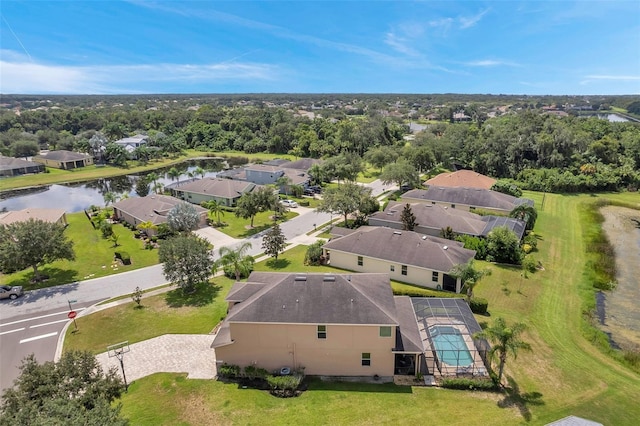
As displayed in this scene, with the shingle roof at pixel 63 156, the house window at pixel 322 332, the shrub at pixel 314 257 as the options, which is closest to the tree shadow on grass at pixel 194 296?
the shrub at pixel 314 257

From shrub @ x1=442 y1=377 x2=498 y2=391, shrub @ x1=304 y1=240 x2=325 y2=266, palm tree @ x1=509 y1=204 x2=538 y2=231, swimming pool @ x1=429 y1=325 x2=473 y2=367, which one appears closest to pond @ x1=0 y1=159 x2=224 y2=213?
shrub @ x1=304 y1=240 x2=325 y2=266

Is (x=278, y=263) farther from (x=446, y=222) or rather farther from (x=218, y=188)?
(x=218, y=188)

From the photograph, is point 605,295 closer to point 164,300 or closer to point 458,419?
point 458,419

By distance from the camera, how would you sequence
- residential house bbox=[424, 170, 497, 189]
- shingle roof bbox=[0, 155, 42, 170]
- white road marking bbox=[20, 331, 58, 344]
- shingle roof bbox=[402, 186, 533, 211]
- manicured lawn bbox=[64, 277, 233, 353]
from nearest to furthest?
white road marking bbox=[20, 331, 58, 344], manicured lawn bbox=[64, 277, 233, 353], shingle roof bbox=[402, 186, 533, 211], residential house bbox=[424, 170, 497, 189], shingle roof bbox=[0, 155, 42, 170]

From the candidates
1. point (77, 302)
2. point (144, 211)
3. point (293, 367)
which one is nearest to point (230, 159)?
point (144, 211)

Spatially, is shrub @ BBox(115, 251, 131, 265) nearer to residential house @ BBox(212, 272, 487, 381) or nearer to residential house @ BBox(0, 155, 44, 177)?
residential house @ BBox(212, 272, 487, 381)

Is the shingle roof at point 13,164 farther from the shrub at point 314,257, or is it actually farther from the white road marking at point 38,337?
the shrub at point 314,257
